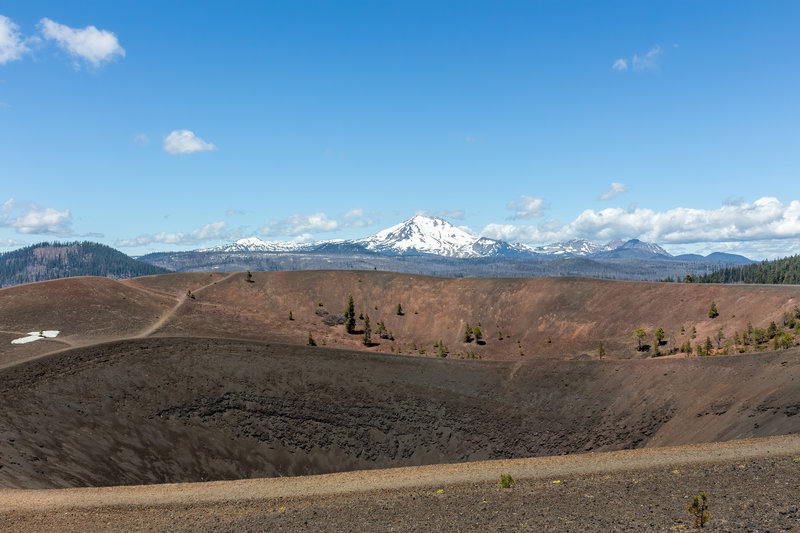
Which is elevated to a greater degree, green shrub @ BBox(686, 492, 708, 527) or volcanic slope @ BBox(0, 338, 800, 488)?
green shrub @ BBox(686, 492, 708, 527)

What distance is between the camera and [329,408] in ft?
188

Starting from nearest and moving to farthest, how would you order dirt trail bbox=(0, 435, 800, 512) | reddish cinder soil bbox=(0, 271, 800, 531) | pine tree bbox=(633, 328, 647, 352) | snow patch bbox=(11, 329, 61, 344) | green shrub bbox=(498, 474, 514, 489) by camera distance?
reddish cinder soil bbox=(0, 271, 800, 531) < green shrub bbox=(498, 474, 514, 489) < dirt trail bbox=(0, 435, 800, 512) < snow patch bbox=(11, 329, 61, 344) < pine tree bbox=(633, 328, 647, 352)

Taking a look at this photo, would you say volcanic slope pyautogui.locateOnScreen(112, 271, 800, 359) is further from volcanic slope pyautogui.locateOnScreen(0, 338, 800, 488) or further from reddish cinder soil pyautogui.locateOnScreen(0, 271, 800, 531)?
volcanic slope pyautogui.locateOnScreen(0, 338, 800, 488)

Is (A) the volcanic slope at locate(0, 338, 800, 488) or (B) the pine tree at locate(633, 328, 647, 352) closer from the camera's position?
(A) the volcanic slope at locate(0, 338, 800, 488)

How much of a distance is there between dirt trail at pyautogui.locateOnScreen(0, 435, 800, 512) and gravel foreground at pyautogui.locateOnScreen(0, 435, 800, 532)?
67 mm

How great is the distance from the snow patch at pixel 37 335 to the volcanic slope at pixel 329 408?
2209cm

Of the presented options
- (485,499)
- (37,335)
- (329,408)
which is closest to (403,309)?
(329,408)

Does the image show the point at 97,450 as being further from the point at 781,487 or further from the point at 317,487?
the point at 781,487

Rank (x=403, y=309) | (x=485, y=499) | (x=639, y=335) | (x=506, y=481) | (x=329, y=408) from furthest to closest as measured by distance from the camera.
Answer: (x=403, y=309), (x=639, y=335), (x=329, y=408), (x=506, y=481), (x=485, y=499)

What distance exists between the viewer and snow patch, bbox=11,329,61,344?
237 feet

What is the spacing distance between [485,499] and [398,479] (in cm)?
731

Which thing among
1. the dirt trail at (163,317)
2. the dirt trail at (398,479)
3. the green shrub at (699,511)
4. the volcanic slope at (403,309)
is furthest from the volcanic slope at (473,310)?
the green shrub at (699,511)

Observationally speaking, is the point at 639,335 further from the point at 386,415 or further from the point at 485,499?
the point at 485,499

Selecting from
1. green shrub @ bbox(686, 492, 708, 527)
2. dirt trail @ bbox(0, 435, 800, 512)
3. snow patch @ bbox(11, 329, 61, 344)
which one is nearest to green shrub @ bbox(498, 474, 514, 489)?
dirt trail @ bbox(0, 435, 800, 512)
